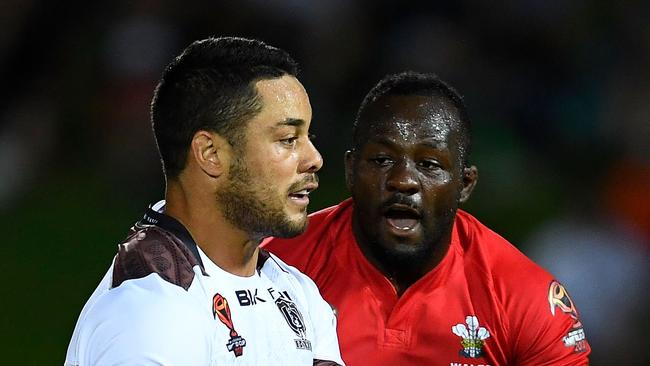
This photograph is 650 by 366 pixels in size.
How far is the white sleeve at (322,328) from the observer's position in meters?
3.44

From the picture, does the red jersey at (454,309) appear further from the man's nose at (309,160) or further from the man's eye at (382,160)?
the man's nose at (309,160)

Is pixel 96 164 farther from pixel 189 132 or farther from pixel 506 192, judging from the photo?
pixel 189 132

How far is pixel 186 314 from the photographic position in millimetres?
2879

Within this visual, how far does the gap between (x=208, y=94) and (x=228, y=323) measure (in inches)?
24.3

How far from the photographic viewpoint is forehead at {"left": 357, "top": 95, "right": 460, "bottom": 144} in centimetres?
425

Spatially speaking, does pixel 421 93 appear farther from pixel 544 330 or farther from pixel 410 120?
pixel 544 330

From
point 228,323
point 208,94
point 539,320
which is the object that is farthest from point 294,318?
point 539,320

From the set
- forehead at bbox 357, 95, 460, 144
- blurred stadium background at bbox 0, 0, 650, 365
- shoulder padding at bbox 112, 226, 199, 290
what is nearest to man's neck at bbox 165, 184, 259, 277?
shoulder padding at bbox 112, 226, 199, 290

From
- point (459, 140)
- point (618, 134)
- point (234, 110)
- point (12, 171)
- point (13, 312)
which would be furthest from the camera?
point (12, 171)

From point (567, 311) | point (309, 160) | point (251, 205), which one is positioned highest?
point (309, 160)

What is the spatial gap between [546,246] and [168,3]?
392cm

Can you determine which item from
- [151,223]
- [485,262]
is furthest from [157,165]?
[151,223]

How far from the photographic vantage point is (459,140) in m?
4.34

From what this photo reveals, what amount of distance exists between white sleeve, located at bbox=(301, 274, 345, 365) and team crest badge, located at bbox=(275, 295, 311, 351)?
0.11 meters
